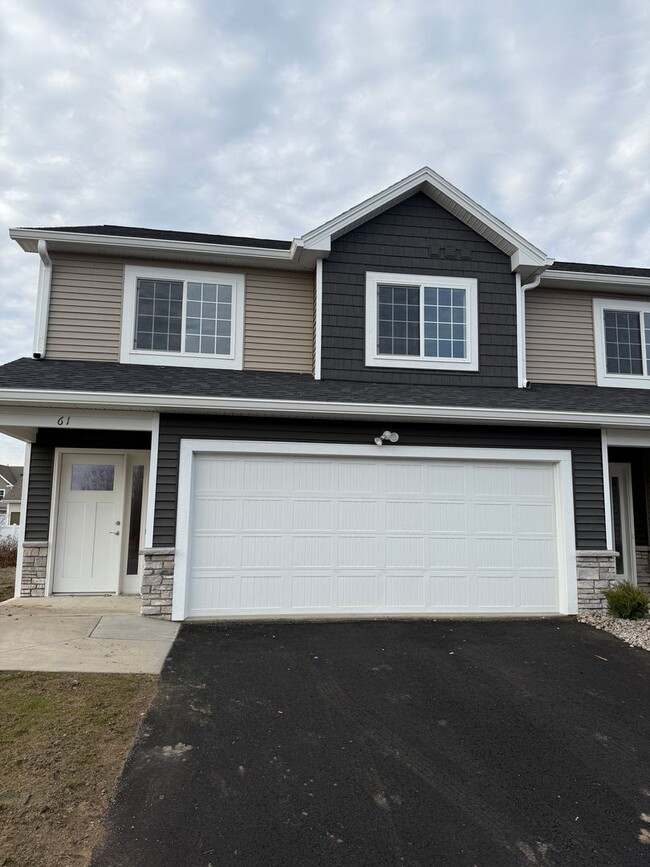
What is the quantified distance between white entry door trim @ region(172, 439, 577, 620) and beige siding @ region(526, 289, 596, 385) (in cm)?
244

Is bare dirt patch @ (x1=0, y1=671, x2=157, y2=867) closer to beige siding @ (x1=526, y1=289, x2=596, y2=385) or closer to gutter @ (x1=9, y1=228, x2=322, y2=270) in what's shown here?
gutter @ (x1=9, y1=228, x2=322, y2=270)

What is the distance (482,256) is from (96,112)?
27.7 feet

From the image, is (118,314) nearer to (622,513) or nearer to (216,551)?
(216,551)

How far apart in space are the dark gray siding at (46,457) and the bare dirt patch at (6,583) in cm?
126

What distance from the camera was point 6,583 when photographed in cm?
980

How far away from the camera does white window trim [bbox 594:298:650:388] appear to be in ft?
31.4

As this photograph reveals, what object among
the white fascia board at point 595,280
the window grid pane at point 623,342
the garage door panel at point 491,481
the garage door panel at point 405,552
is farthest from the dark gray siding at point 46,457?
the window grid pane at point 623,342

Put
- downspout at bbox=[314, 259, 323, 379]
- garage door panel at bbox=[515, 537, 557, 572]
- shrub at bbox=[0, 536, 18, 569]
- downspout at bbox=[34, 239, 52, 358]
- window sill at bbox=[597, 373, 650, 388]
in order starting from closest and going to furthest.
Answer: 1. garage door panel at bbox=[515, 537, 557, 572]
2. downspout at bbox=[34, 239, 52, 358]
3. downspout at bbox=[314, 259, 323, 379]
4. window sill at bbox=[597, 373, 650, 388]
5. shrub at bbox=[0, 536, 18, 569]

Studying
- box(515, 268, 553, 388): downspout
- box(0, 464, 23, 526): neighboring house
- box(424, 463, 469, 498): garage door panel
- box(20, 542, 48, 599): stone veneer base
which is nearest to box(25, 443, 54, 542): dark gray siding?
box(20, 542, 48, 599): stone veneer base

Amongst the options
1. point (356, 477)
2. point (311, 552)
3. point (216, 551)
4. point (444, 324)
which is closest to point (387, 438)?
point (356, 477)

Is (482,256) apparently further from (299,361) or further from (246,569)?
(246,569)

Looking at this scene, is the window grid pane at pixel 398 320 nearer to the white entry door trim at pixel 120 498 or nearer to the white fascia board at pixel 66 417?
the white fascia board at pixel 66 417

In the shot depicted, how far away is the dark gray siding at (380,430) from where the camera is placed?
6852 millimetres

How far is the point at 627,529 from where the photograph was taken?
9.64m
